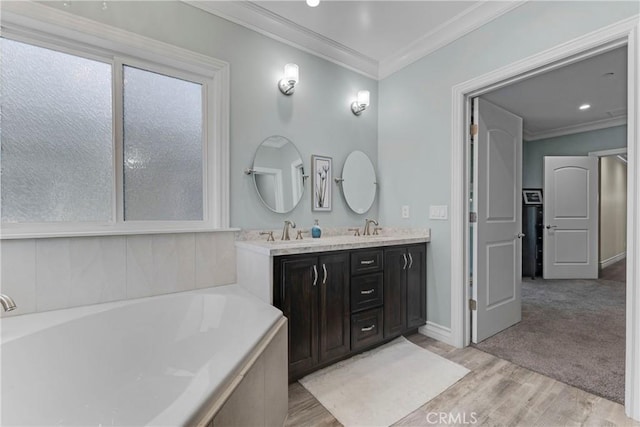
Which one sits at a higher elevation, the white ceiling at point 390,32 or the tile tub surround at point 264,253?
the white ceiling at point 390,32

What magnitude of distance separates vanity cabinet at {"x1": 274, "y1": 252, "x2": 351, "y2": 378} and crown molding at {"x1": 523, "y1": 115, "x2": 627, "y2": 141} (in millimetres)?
5019

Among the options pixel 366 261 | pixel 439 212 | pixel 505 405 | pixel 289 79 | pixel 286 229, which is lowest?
pixel 505 405

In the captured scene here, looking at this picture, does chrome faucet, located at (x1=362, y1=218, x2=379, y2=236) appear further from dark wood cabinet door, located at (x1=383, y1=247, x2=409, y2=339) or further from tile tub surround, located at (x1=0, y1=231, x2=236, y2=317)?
tile tub surround, located at (x1=0, y1=231, x2=236, y2=317)

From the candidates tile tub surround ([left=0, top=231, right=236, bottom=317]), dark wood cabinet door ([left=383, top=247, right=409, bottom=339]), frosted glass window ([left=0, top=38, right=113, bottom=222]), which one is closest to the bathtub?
tile tub surround ([left=0, top=231, right=236, bottom=317])

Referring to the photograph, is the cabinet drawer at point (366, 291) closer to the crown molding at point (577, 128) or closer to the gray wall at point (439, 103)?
the gray wall at point (439, 103)

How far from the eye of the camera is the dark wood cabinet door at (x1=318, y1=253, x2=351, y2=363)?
1.96 m

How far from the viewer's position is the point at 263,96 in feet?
7.64

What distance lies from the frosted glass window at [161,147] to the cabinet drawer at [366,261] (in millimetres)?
1170

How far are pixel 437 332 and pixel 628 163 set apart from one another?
172 centimetres

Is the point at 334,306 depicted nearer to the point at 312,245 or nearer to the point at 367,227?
the point at 312,245

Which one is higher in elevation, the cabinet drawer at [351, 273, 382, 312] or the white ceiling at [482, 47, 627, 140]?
the white ceiling at [482, 47, 627, 140]

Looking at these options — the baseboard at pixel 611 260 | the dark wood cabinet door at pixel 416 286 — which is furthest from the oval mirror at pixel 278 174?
the baseboard at pixel 611 260

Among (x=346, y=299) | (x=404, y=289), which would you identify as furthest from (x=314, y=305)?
(x=404, y=289)

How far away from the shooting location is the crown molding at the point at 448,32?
6.85 feet
